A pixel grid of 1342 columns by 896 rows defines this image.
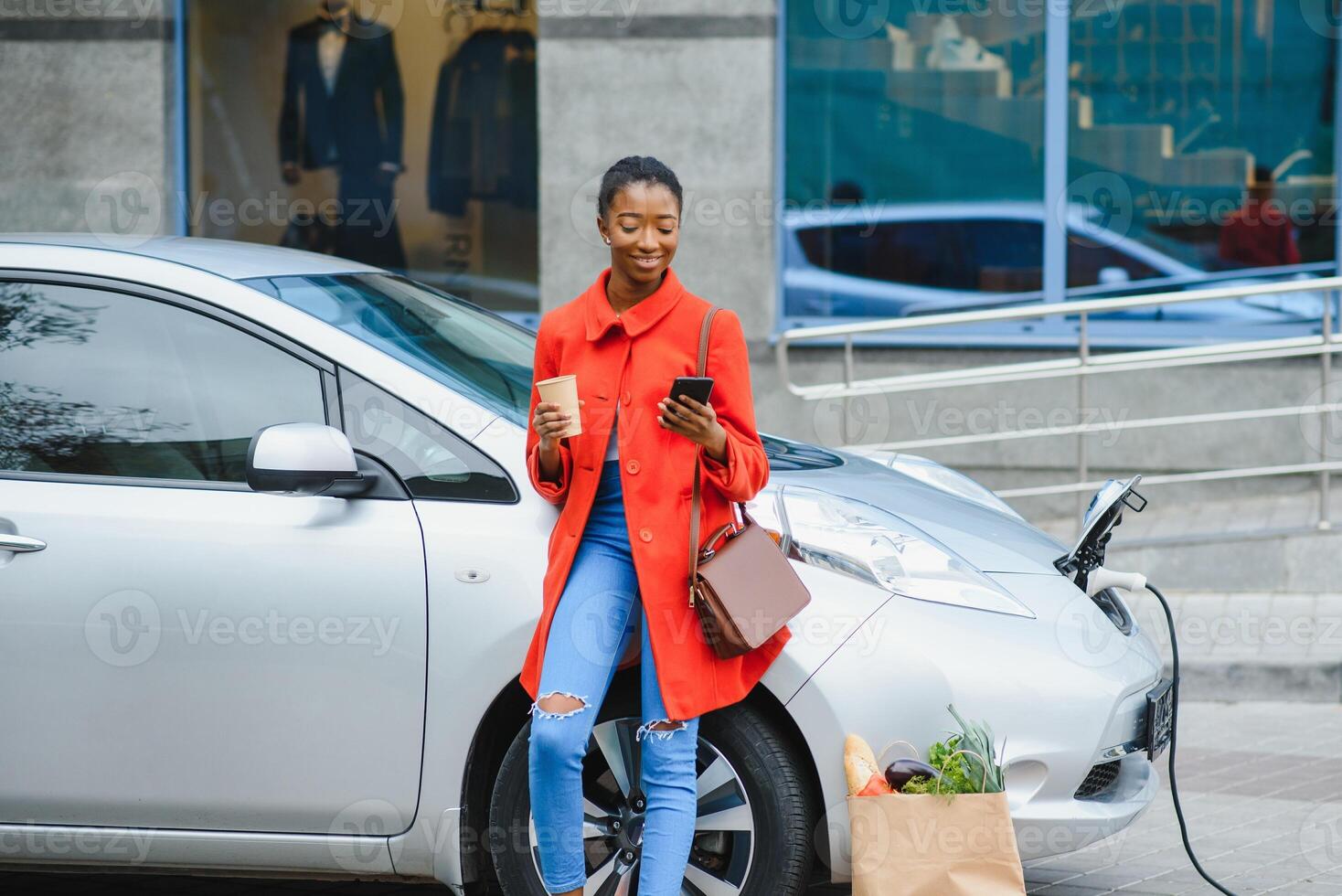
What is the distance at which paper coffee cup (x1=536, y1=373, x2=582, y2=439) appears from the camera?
10.7ft

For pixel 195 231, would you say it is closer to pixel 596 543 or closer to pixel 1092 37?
pixel 1092 37

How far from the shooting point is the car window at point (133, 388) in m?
3.84

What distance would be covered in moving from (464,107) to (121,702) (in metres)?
6.72

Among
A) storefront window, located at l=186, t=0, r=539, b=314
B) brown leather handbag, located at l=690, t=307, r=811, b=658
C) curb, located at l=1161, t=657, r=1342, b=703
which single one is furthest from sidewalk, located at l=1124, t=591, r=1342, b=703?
storefront window, located at l=186, t=0, r=539, b=314

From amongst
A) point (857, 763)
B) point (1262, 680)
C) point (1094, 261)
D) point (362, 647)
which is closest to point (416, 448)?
point (362, 647)

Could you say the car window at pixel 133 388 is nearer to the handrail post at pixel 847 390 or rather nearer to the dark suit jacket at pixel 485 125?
the handrail post at pixel 847 390

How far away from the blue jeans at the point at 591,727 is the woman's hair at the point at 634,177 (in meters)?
0.57

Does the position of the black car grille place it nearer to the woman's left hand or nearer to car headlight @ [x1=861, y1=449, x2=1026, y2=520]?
car headlight @ [x1=861, y1=449, x2=1026, y2=520]

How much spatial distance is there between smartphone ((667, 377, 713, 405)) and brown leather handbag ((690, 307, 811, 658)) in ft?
0.51

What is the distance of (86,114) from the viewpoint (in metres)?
9.65

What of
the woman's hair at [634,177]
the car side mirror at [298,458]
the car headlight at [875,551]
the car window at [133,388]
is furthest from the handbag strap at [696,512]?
the car window at [133,388]

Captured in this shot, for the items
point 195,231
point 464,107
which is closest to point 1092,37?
point 464,107

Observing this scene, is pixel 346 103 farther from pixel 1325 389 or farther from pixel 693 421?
pixel 693 421

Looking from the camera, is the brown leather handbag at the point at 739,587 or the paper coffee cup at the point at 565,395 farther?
the brown leather handbag at the point at 739,587
